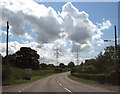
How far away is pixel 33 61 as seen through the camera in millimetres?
80688

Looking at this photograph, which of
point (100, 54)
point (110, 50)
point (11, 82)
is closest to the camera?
point (11, 82)

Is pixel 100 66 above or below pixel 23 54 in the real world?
below

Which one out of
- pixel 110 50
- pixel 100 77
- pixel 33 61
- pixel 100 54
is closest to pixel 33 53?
pixel 33 61

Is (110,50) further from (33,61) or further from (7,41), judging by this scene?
(33,61)

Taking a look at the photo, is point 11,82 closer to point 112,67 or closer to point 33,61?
point 112,67

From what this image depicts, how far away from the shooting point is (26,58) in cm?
7962

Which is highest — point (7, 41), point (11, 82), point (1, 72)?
point (7, 41)

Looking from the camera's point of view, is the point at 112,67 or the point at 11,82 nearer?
the point at 112,67

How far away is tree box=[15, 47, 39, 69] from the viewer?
256ft

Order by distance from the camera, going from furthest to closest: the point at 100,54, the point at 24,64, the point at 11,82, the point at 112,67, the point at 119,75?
1. the point at 24,64
2. the point at 100,54
3. the point at 11,82
4. the point at 112,67
5. the point at 119,75

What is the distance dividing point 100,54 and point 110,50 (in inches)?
492

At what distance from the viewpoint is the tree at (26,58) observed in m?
78.1

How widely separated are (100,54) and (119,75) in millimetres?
13277

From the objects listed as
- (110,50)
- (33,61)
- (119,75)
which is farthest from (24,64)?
(119,75)
